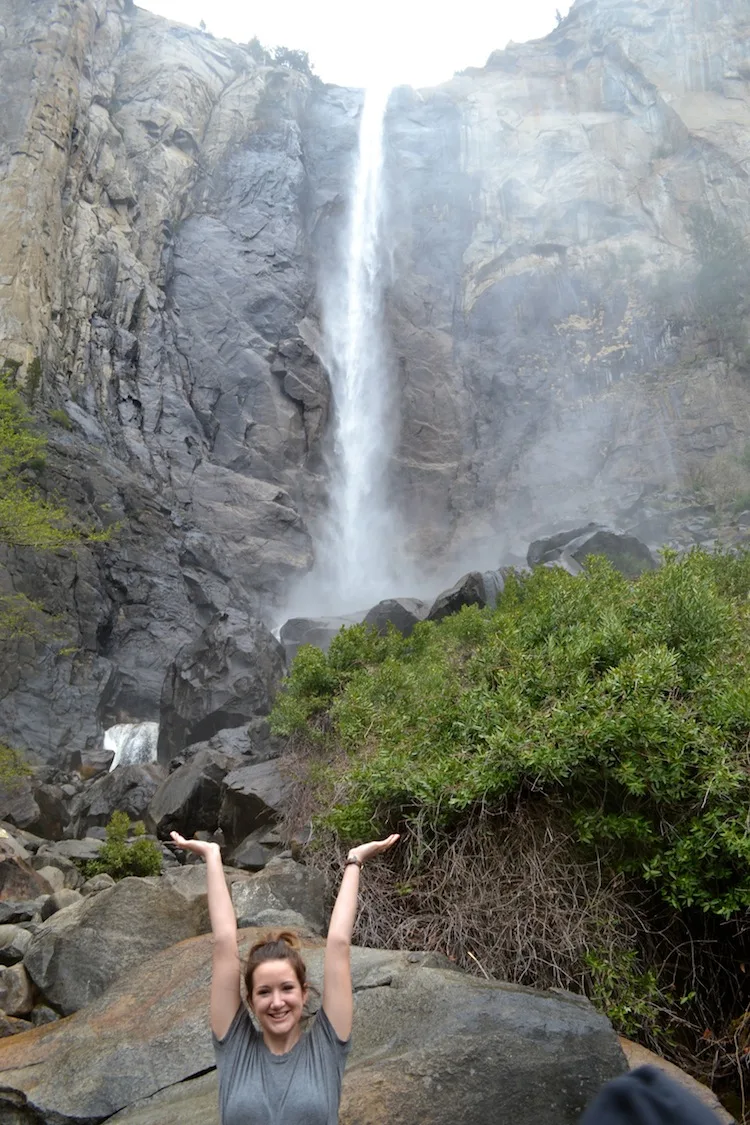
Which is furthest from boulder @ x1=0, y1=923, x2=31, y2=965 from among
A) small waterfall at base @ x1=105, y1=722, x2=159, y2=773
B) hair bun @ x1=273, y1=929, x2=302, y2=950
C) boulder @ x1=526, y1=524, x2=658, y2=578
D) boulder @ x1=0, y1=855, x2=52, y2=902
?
boulder @ x1=526, y1=524, x2=658, y2=578

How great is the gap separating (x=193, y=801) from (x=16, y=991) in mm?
8506

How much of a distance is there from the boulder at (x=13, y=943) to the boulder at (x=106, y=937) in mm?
204

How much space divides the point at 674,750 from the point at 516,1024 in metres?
1.97

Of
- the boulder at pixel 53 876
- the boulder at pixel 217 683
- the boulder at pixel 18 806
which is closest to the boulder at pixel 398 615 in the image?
the boulder at pixel 217 683

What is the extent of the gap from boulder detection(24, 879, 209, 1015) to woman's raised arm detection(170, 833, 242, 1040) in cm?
307

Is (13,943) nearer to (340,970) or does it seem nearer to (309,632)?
(340,970)

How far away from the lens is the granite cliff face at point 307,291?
96.7 feet

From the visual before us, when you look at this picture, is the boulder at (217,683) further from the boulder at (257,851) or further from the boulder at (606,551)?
the boulder at (257,851)

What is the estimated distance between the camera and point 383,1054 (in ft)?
13.0

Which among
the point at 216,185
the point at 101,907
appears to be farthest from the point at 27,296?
the point at 101,907

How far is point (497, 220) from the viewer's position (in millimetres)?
45875

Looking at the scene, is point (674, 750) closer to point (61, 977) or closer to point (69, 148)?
point (61, 977)

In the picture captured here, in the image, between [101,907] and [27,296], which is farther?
[27,296]

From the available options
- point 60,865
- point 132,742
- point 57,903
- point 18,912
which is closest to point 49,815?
point 60,865
